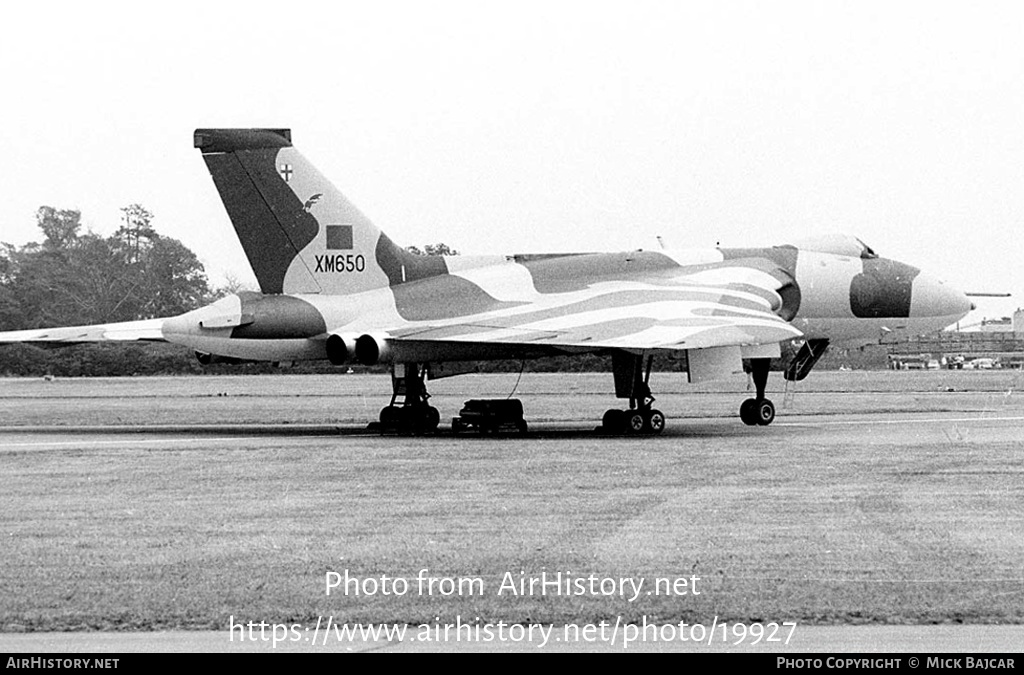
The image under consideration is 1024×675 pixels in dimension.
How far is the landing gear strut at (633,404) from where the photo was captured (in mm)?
29125

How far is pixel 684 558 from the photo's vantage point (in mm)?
12672

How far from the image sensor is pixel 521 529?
1455 cm

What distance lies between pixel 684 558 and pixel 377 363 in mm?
16432

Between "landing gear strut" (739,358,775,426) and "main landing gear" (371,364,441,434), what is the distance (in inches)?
244

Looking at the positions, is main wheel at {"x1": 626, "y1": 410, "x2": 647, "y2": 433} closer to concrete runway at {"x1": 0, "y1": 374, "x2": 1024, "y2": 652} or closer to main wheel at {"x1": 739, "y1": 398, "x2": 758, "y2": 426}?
concrete runway at {"x1": 0, "y1": 374, "x2": 1024, "y2": 652}

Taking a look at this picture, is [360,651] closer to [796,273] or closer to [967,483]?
[967,483]

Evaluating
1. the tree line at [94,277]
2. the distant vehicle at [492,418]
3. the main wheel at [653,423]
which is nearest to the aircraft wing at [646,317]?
the distant vehicle at [492,418]

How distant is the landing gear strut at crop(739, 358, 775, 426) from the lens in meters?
31.6

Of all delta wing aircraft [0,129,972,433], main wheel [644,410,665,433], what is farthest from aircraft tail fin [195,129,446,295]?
main wheel [644,410,665,433]

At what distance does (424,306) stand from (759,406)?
23.2ft

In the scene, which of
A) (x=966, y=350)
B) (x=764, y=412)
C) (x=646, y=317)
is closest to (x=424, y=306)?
(x=646, y=317)

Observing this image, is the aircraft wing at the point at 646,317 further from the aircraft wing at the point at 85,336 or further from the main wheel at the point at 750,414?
the aircraft wing at the point at 85,336

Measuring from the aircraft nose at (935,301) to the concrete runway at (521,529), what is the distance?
6766 millimetres

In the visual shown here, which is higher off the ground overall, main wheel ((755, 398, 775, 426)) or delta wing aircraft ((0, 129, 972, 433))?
delta wing aircraft ((0, 129, 972, 433))
